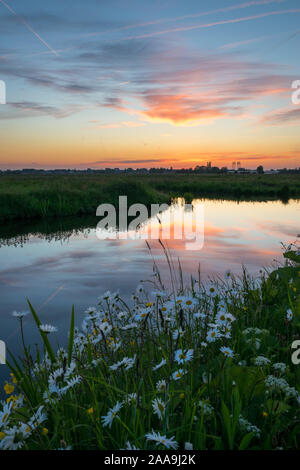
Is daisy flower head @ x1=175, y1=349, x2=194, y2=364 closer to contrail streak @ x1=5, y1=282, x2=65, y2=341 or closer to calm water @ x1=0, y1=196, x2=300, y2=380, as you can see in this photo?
calm water @ x1=0, y1=196, x2=300, y2=380

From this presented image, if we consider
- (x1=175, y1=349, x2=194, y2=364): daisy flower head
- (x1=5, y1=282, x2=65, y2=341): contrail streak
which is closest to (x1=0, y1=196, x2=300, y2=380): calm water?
(x1=5, y1=282, x2=65, y2=341): contrail streak

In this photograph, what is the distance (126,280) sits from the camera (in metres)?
11.8

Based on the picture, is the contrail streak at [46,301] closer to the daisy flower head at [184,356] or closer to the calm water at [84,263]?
the calm water at [84,263]

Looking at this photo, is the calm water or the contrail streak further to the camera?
the calm water

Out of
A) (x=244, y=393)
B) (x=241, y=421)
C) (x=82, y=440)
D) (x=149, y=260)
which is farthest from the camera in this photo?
(x=149, y=260)

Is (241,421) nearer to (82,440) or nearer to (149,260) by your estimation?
(82,440)

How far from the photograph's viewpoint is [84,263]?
47.2 feet

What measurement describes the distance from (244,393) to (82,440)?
124cm

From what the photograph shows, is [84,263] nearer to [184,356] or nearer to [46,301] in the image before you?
[46,301]

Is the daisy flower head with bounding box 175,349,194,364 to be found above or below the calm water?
above

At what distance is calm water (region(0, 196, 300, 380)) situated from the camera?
A: 31.0 feet

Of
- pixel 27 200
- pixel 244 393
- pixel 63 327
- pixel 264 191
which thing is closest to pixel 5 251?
pixel 63 327

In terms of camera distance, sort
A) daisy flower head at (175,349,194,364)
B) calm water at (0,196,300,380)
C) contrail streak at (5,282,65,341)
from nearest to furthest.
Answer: daisy flower head at (175,349,194,364)
contrail streak at (5,282,65,341)
calm water at (0,196,300,380)
